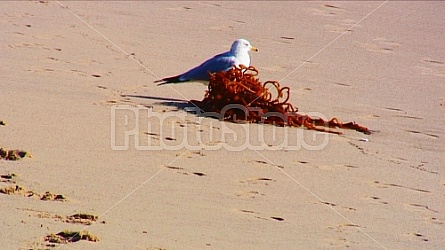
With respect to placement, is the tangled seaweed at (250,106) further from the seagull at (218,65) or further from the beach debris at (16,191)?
the beach debris at (16,191)

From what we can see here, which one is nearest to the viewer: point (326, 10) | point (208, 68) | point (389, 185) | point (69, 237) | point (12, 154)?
point (69, 237)

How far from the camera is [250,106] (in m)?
7.40

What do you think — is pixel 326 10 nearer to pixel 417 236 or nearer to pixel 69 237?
pixel 417 236

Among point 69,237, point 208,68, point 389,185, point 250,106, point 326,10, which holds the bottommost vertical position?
point 69,237

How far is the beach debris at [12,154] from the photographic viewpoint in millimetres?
5785

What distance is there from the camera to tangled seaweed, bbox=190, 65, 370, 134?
24.1 ft

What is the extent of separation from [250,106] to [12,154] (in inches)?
85.3

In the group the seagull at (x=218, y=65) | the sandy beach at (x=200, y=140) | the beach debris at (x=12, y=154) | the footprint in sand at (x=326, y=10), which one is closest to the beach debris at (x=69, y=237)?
the sandy beach at (x=200, y=140)

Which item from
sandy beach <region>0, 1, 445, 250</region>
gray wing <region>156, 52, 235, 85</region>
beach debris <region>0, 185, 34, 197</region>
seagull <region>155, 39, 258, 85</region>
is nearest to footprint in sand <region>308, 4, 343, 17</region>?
sandy beach <region>0, 1, 445, 250</region>

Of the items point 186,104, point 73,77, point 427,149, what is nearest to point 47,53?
point 73,77

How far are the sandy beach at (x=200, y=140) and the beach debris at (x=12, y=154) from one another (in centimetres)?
3

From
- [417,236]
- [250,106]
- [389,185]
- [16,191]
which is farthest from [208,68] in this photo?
[417,236]

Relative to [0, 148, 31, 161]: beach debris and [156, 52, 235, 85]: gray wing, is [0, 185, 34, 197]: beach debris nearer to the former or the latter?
[0, 148, 31, 161]: beach debris

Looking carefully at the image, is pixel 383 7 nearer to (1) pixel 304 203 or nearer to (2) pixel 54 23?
(2) pixel 54 23
